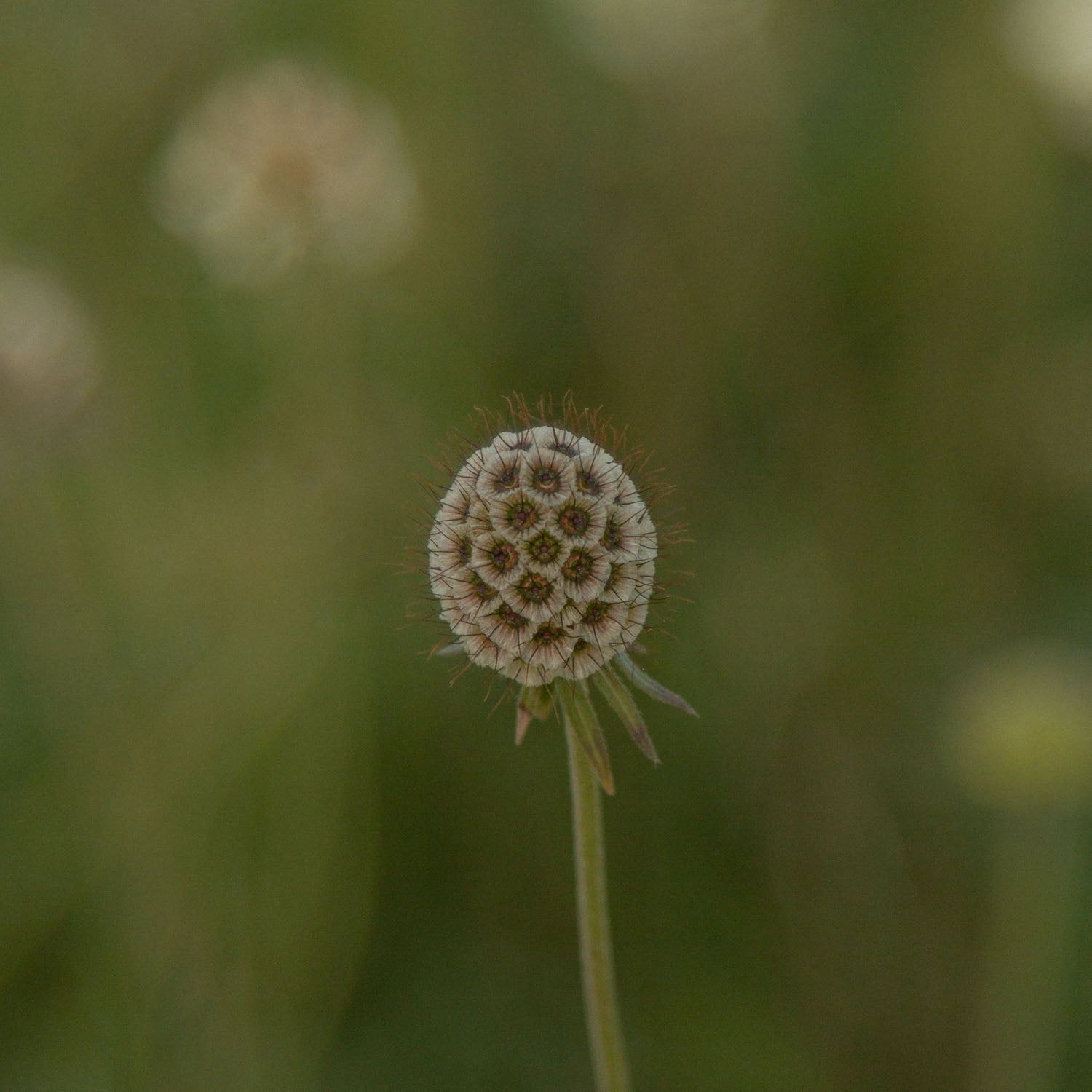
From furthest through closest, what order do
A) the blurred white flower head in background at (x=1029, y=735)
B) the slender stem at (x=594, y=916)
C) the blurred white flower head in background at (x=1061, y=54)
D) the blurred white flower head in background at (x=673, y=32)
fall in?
1. the blurred white flower head in background at (x=673, y=32)
2. the blurred white flower head in background at (x=1061, y=54)
3. the blurred white flower head in background at (x=1029, y=735)
4. the slender stem at (x=594, y=916)

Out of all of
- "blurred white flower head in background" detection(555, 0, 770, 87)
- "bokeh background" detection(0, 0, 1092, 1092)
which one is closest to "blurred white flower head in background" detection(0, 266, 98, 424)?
"bokeh background" detection(0, 0, 1092, 1092)

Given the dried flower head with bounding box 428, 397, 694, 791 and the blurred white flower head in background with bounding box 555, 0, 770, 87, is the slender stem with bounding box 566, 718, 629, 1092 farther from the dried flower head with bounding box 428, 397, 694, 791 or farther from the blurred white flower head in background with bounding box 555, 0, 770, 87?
the blurred white flower head in background with bounding box 555, 0, 770, 87

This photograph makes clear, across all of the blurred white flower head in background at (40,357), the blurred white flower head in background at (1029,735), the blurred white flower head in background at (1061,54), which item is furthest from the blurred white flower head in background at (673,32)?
the blurred white flower head in background at (1029,735)

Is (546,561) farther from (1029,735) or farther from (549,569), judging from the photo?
(1029,735)

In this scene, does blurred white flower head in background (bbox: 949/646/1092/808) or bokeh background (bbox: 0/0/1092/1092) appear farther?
bokeh background (bbox: 0/0/1092/1092)

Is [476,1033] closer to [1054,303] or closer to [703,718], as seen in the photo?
[703,718]

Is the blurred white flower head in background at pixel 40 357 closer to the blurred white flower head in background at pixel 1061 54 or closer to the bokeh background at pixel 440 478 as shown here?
the bokeh background at pixel 440 478
